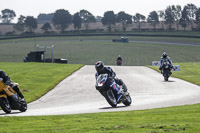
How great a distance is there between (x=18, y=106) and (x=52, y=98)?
268 inches

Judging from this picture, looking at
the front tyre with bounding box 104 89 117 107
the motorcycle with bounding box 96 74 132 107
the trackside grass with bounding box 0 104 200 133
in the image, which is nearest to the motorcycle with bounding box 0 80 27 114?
the trackside grass with bounding box 0 104 200 133

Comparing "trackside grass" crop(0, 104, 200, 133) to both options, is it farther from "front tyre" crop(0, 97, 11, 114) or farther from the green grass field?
the green grass field

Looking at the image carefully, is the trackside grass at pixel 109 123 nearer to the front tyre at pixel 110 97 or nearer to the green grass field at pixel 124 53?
the front tyre at pixel 110 97

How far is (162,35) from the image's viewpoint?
120 meters

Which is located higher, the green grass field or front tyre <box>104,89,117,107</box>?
front tyre <box>104,89,117,107</box>

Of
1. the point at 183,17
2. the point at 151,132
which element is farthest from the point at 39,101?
the point at 183,17

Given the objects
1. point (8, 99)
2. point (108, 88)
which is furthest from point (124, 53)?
point (8, 99)

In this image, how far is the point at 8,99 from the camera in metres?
15.0

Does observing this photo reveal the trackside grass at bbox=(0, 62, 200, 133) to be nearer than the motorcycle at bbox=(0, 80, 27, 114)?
Yes

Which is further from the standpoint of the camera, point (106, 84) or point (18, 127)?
point (106, 84)

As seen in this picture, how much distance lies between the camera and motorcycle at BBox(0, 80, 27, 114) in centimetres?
1438

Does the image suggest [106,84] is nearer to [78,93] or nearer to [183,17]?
[78,93]

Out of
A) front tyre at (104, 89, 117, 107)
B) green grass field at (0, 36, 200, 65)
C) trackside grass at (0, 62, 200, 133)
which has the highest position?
trackside grass at (0, 62, 200, 133)

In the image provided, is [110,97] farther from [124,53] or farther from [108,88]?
[124,53]
